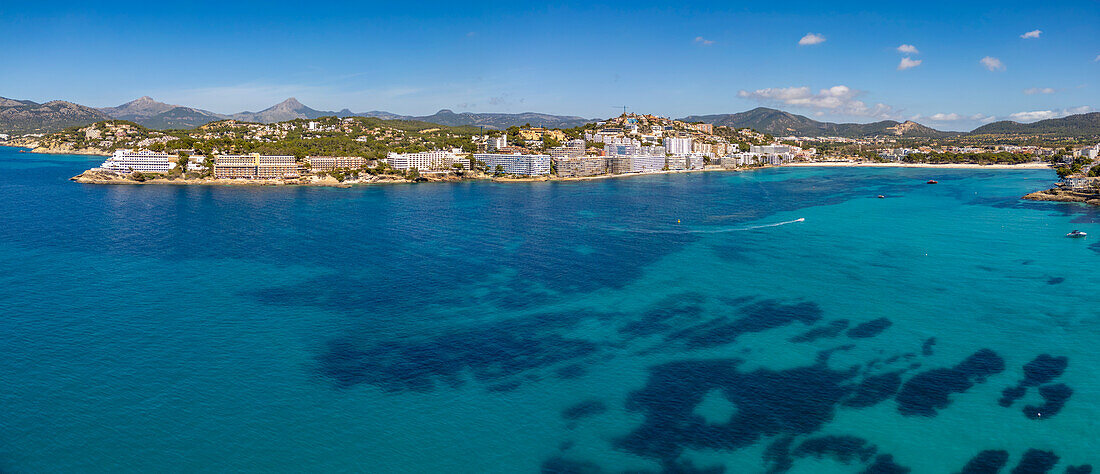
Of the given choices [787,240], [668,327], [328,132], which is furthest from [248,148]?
[668,327]

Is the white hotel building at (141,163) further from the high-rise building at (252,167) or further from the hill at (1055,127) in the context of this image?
the hill at (1055,127)

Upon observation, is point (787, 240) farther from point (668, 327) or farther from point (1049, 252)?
point (668, 327)

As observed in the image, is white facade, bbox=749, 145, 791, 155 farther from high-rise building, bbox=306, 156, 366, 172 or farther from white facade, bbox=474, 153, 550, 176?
high-rise building, bbox=306, 156, 366, 172

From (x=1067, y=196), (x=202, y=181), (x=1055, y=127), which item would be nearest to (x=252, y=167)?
(x=202, y=181)

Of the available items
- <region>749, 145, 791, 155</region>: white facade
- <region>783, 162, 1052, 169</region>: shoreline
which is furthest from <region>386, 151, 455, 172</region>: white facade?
<region>783, 162, 1052, 169</region>: shoreline

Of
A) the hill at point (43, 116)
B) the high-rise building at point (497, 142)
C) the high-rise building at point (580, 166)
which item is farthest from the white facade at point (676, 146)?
the hill at point (43, 116)

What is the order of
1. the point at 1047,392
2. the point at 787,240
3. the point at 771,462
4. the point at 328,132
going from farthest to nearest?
the point at 328,132 → the point at 787,240 → the point at 1047,392 → the point at 771,462

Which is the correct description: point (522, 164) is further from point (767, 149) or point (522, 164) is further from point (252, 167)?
point (767, 149)
